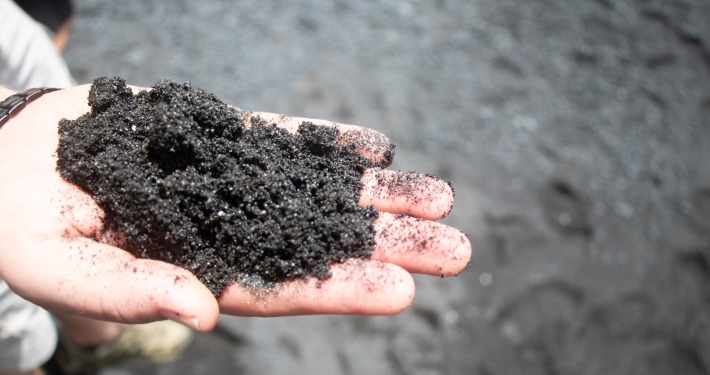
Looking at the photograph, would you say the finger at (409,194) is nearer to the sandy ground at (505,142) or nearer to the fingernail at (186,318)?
the fingernail at (186,318)

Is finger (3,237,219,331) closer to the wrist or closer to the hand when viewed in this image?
the hand

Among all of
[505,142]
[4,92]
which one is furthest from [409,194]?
[505,142]

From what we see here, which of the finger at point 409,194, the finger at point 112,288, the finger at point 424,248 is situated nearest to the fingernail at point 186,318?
the finger at point 112,288

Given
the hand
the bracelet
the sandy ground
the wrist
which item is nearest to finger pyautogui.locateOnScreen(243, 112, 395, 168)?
the hand

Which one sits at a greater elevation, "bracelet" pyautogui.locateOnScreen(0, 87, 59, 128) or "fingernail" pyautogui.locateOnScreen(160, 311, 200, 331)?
"bracelet" pyautogui.locateOnScreen(0, 87, 59, 128)

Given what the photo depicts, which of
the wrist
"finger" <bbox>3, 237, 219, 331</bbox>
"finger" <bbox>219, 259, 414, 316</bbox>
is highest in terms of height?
the wrist
